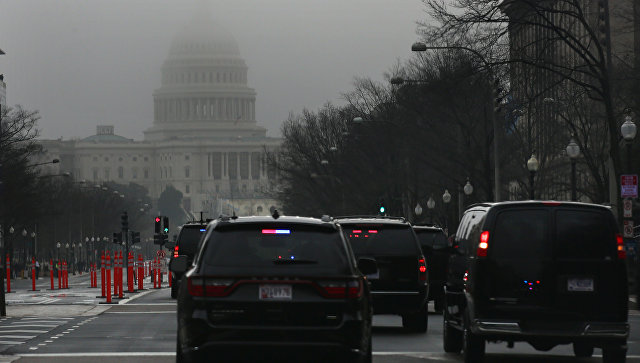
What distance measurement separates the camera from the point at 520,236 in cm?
1862

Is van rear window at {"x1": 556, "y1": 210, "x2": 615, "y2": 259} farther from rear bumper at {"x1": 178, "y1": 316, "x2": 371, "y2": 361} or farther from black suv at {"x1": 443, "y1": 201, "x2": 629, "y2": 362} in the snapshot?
rear bumper at {"x1": 178, "y1": 316, "x2": 371, "y2": 361}

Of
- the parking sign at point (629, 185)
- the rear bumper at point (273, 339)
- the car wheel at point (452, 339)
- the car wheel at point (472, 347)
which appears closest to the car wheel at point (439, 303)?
the parking sign at point (629, 185)

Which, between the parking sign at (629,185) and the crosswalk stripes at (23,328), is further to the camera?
the parking sign at (629,185)

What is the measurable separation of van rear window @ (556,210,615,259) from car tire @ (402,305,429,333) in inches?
328

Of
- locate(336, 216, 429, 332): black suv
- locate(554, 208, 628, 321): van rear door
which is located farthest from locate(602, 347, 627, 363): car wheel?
locate(336, 216, 429, 332): black suv

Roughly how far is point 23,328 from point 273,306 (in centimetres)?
1446

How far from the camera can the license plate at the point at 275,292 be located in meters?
15.4

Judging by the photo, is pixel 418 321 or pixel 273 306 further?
pixel 418 321

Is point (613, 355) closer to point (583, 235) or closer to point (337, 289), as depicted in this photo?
point (583, 235)

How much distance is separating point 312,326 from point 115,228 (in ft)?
535

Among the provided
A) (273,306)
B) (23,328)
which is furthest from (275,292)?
(23,328)

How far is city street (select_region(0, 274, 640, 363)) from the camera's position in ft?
70.7

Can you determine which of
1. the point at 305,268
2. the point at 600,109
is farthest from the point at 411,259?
the point at 600,109

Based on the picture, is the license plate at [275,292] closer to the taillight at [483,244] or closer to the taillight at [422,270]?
the taillight at [483,244]
